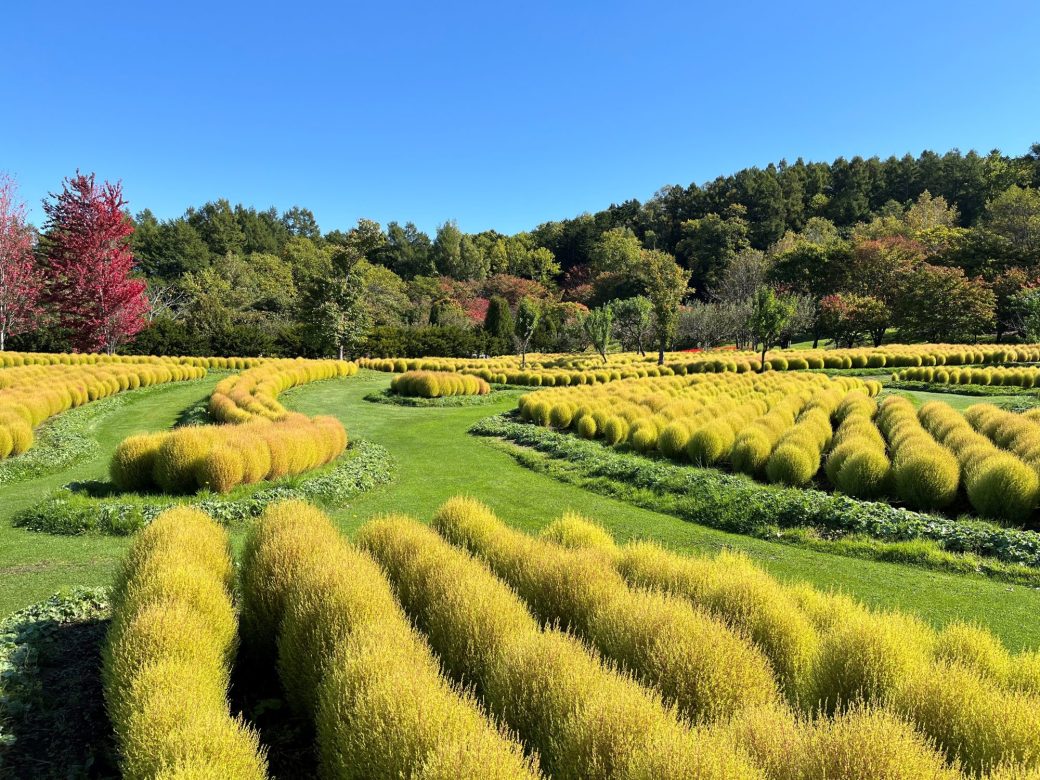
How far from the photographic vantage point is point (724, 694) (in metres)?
3.23

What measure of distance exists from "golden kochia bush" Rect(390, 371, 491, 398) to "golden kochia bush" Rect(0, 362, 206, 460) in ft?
32.6

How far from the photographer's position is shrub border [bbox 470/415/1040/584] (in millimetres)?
6789

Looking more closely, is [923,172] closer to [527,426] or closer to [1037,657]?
[527,426]

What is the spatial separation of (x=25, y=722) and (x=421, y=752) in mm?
3165

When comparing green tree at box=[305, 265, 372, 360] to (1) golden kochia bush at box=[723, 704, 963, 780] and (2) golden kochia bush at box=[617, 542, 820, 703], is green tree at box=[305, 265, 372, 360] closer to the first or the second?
(2) golden kochia bush at box=[617, 542, 820, 703]

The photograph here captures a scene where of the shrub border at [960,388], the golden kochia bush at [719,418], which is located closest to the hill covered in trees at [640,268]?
the shrub border at [960,388]

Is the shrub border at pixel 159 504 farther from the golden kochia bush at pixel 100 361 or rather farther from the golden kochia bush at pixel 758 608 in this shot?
the golden kochia bush at pixel 100 361

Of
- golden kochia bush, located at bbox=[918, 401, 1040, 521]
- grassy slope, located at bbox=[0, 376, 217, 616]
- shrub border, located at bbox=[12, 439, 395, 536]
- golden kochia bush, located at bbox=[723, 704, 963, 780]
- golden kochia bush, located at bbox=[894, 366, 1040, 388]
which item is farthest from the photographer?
golden kochia bush, located at bbox=[894, 366, 1040, 388]

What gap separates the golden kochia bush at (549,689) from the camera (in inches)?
91.5

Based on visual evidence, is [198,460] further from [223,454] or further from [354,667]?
[354,667]

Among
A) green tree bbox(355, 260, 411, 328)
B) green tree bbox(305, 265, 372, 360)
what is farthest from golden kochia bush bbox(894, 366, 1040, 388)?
green tree bbox(355, 260, 411, 328)

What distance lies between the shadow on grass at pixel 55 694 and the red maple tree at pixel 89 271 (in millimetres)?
31343

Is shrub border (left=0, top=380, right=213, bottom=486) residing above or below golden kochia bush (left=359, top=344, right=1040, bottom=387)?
below

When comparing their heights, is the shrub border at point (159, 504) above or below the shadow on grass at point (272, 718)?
above
